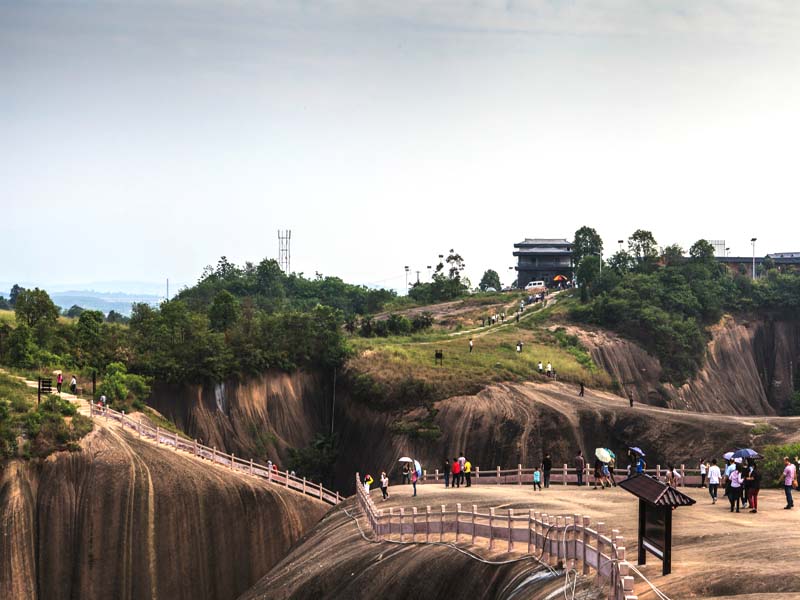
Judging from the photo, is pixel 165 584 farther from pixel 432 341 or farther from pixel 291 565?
pixel 432 341

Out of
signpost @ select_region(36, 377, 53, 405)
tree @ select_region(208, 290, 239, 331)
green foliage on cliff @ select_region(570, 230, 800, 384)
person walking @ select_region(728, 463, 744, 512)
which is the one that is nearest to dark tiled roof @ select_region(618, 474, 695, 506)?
person walking @ select_region(728, 463, 744, 512)

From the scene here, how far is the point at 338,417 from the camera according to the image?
80.3m

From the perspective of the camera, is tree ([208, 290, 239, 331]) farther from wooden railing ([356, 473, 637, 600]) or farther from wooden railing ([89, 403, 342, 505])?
wooden railing ([356, 473, 637, 600])

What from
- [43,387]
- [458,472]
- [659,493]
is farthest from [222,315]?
[659,493]

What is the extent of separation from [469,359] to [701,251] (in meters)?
48.1

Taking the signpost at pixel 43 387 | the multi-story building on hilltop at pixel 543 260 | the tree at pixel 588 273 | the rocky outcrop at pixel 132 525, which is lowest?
the rocky outcrop at pixel 132 525

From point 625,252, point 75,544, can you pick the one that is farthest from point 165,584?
point 625,252

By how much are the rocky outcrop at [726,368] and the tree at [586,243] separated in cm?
3188

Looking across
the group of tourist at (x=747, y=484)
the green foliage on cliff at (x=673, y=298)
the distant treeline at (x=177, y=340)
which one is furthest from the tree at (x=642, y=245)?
the group of tourist at (x=747, y=484)

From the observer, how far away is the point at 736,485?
106 feet

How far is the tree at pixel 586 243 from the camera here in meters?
139

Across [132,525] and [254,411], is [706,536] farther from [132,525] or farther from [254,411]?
[254,411]

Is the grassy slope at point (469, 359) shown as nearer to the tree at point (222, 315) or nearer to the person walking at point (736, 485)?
the tree at point (222, 315)

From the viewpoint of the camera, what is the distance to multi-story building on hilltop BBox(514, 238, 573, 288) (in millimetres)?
148500
